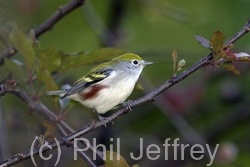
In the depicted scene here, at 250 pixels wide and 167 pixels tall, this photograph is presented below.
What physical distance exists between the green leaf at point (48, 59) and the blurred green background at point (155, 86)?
1.02 feet

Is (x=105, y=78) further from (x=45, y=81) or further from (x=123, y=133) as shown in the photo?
(x=123, y=133)

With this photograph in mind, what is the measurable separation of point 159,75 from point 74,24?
130 cm

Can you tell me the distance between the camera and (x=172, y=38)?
22.1ft

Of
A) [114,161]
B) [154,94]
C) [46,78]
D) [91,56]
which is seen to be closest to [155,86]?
[91,56]

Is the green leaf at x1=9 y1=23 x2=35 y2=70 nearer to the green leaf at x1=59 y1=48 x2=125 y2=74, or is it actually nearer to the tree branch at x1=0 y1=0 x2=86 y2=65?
the tree branch at x1=0 y1=0 x2=86 y2=65

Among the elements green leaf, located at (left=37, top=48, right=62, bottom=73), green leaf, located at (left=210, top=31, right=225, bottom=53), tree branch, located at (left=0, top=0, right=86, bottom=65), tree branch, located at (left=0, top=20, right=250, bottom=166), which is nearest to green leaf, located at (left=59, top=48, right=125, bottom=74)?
green leaf, located at (left=37, top=48, right=62, bottom=73)

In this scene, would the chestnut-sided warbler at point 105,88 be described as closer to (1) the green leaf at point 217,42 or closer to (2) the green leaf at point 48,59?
(2) the green leaf at point 48,59

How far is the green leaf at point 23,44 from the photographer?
2.74m

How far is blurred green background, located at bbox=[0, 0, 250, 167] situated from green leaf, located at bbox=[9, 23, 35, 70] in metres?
0.32

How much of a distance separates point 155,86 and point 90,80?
2.19 m

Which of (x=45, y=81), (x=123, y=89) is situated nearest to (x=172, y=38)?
(x=123, y=89)

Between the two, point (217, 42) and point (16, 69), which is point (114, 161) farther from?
point (16, 69)

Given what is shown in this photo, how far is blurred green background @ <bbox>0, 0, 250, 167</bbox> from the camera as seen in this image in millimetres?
4281

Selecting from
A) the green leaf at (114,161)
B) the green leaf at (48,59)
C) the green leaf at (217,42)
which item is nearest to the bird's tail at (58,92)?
the green leaf at (48,59)
